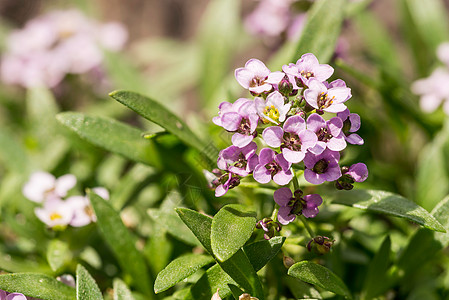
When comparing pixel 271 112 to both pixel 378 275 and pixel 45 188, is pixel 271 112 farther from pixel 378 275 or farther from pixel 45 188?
pixel 45 188

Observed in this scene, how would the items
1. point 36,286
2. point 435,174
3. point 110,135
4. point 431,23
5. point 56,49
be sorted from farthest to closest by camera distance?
1. point 56,49
2. point 431,23
3. point 435,174
4. point 110,135
5. point 36,286

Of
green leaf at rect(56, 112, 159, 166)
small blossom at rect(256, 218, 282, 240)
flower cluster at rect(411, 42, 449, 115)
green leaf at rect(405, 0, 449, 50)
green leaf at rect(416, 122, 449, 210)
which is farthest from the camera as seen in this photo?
green leaf at rect(405, 0, 449, 50)

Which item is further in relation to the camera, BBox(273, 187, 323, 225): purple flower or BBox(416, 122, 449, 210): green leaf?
BBox(416, 122, 449, 210): green leaf

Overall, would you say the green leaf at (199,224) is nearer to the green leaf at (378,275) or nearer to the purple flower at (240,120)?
the purple flower at (240,120)

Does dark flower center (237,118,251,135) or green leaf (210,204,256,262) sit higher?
dark flower center (237,118,251,135)

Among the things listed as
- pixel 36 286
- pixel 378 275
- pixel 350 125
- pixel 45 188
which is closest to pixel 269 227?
pixel 350 125

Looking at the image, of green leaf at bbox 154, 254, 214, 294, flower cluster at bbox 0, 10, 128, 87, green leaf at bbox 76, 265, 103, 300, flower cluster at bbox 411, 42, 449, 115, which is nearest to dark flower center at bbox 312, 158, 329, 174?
green leaf at bbox 154, 254, 214, 294

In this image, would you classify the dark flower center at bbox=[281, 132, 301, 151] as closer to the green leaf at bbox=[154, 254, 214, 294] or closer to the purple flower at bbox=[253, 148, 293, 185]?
the purple flower at bbox=[253, 148, 293, 185]
